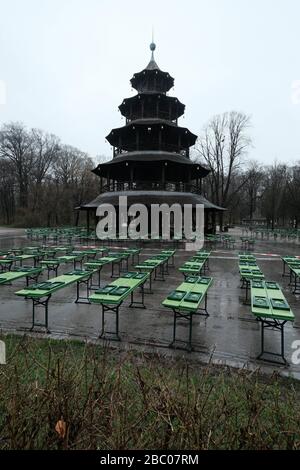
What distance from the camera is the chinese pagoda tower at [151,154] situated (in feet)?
88.0

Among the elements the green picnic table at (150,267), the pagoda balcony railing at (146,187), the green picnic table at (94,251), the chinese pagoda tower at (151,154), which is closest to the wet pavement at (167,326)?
the green picnic table at (150,267)

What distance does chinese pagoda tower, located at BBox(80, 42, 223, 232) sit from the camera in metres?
26.8

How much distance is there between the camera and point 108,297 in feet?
18.6

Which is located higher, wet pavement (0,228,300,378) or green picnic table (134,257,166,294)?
green picnic table (134,257,166,294)

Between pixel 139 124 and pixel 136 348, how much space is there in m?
26.7

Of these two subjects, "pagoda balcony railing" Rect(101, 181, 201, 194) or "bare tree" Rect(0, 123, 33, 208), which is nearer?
"pagoda balcony railing" Rect(101, 181, 201, 194)

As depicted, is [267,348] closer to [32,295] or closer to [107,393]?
[107,393]

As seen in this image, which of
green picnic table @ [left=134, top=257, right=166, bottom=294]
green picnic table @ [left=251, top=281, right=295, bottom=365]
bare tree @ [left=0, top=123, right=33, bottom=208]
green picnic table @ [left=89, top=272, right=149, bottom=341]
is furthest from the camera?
bare tree @ [left=0, top=123, right=33, bottom=208]

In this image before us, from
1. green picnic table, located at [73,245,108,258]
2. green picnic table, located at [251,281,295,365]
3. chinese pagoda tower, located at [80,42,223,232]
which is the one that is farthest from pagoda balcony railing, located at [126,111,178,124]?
green picnic table, located at [251,281,295,365]

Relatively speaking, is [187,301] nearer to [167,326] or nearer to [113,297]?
[167,326]

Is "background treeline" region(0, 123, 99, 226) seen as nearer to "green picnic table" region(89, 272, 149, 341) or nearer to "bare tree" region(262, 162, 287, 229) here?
"bare tree" region(262, 162, 287, 229)

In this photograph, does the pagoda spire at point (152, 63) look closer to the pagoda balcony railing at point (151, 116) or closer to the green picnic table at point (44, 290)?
the pagoda balcony railing at point (151, 116)

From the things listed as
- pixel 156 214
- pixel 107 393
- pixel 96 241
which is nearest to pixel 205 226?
pixel 156 214

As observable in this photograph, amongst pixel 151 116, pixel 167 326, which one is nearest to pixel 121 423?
pixel 167 326
